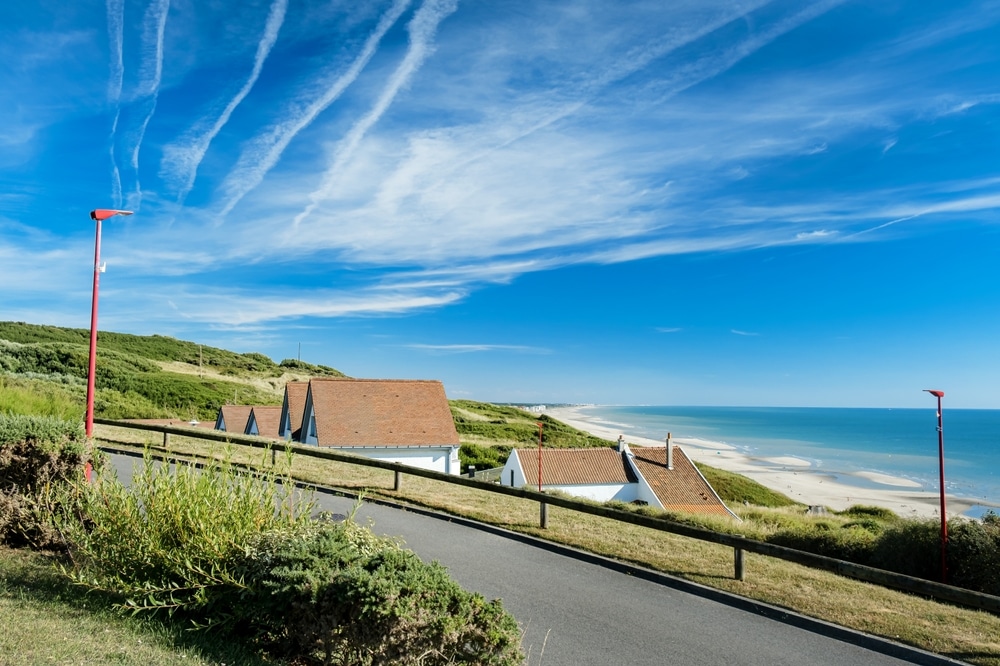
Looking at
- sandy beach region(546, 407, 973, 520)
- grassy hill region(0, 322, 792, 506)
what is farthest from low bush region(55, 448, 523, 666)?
sandy beach region(546, 407, 973, 520)

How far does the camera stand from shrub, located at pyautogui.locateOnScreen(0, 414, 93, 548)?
8.19 m

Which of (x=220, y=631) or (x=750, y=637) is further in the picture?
(x=750, y=637)

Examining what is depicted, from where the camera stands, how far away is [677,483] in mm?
36031

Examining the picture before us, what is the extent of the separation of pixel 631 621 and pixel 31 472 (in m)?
8.10

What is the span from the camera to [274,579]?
5395 millimetres

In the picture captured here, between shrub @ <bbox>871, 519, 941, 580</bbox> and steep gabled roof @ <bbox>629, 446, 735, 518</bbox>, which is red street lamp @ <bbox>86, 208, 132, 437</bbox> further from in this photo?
steep gabled roof @ <bbox>629, 446, 735, 518</bbox>

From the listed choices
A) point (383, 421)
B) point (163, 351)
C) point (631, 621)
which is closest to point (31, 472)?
point (631, 621)

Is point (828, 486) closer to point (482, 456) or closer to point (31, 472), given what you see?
point (482, 456)

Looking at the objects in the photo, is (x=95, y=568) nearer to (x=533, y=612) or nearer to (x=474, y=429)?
(x=533, y=612)

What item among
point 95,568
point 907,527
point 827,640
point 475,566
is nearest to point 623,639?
point 827,640

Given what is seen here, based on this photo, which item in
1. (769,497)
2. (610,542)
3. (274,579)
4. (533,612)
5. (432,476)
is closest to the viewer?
(274,579)

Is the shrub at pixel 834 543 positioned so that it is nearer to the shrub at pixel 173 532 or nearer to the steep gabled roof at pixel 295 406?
the shrub at pixel 173 532

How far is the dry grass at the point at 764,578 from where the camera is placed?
7178 millimetres

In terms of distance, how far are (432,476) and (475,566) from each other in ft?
18.4
